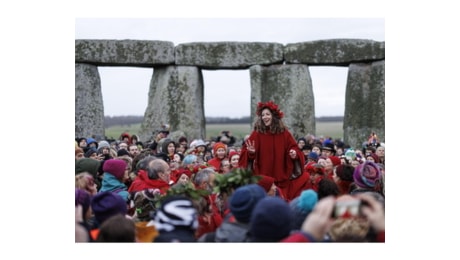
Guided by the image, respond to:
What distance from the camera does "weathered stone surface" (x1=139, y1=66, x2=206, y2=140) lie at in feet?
56.6

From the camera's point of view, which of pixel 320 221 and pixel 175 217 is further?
pixel 175 217

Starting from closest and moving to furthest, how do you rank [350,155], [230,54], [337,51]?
[350,155], [337,51], [230,54]

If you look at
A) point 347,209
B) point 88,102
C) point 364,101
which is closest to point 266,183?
point 347,209

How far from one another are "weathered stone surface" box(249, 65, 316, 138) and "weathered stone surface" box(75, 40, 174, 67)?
8.20ft

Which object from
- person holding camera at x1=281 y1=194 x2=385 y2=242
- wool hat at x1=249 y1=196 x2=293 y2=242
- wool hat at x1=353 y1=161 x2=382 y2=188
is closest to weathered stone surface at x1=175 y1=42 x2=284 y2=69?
wool hat at x1=353 y1=161 x2=382 y2=188

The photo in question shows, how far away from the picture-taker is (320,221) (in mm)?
3812

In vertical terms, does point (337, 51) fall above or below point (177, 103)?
above

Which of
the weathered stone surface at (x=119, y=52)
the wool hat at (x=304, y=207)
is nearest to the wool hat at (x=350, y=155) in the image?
the wool hat at (x=304, y=207)

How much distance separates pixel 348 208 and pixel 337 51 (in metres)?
13.3

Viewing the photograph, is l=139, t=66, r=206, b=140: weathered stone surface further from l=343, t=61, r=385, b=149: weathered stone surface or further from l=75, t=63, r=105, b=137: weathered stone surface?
l=343, t=61, r=385, b=149: weathered stone surface

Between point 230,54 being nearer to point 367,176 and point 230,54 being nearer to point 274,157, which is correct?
point 274,157
